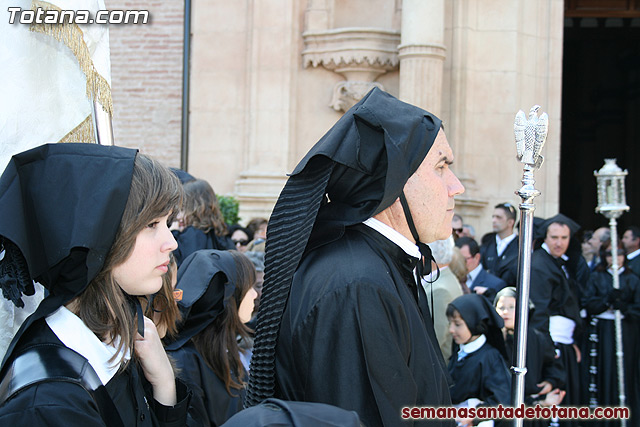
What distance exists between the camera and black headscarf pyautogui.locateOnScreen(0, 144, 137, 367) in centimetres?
212

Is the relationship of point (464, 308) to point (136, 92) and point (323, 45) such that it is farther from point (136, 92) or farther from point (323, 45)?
point (136, 92)

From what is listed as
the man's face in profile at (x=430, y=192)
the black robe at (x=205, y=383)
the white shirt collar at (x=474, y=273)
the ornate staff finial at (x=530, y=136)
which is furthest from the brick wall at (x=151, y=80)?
the man's face in profile at (x=430, y=192)

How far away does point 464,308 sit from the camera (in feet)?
17.4

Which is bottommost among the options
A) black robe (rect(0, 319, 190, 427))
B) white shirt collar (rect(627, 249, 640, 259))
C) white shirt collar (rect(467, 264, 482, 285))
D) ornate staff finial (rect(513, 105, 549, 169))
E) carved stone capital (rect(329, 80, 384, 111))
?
white shirt collar (rect(467, 264, 482, 285))

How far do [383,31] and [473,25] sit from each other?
1.17 metres

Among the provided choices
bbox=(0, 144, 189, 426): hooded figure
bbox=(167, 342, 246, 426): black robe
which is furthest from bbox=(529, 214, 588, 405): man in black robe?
bbox=(0, 144, 189, 426): hooded figure

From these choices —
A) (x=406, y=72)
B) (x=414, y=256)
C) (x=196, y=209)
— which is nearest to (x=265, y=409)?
(x=414, y=256)

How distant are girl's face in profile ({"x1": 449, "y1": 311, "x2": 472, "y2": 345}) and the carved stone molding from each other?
20.2 ft

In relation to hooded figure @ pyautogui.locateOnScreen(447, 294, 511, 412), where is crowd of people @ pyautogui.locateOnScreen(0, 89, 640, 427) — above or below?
above

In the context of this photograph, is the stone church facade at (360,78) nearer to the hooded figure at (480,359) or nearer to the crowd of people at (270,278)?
the hooded figure at (480,359)

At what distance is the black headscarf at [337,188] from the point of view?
7.89 ft

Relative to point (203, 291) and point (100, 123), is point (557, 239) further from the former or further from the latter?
point (100, 123)

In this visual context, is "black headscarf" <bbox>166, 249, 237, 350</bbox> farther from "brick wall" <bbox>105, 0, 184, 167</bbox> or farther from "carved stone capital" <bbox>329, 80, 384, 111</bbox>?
"brick wall" <bbox>105, 0, 184, 167</bbox>

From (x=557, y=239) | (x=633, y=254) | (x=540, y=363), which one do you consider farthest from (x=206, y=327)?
(x=633, y=254)
